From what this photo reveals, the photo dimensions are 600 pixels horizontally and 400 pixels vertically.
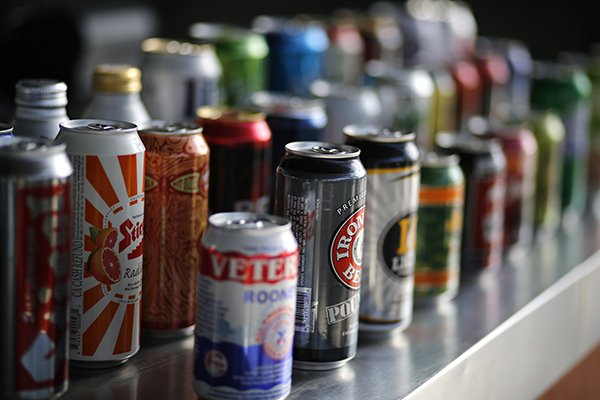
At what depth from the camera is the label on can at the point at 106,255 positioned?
103cm

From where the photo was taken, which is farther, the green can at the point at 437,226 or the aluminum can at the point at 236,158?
the green can at the point at 437,226

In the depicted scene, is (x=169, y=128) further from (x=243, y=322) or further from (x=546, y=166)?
(x=546, y=166)

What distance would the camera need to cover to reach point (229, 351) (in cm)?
99

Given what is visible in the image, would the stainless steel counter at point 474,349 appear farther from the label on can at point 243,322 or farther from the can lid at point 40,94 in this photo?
the can lid at point 40,94

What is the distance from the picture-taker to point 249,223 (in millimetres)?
1021

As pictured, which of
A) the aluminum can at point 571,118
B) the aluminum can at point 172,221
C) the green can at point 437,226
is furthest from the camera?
the aluminum can at point 571,118

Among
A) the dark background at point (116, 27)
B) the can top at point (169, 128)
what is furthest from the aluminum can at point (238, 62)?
the dark background at point (116, 27)

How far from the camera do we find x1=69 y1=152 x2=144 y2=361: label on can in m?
1.03

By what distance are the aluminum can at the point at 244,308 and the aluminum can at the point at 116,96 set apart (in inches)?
12.3

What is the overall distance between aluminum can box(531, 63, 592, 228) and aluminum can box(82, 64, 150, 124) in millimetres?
985

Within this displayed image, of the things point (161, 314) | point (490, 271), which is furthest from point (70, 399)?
point (490, 271)

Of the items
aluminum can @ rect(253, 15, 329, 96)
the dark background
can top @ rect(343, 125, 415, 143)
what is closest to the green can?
can top @ rect(343, 125, 415, 143)

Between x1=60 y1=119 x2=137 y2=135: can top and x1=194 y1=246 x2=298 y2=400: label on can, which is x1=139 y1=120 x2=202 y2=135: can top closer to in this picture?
x1=60 y1=119 x2=137 y2=135: can top

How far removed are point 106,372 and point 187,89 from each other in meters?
0.51
